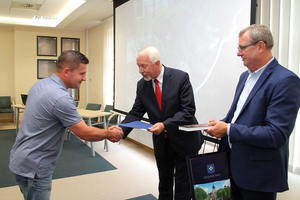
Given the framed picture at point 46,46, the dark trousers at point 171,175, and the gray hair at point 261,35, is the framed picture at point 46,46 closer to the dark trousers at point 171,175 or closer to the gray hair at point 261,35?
the dark trousers at point 171,175

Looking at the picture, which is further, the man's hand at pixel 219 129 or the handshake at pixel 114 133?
the handshake at pixel 114 133

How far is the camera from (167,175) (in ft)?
8.32

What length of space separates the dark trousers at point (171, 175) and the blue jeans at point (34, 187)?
1.12 m

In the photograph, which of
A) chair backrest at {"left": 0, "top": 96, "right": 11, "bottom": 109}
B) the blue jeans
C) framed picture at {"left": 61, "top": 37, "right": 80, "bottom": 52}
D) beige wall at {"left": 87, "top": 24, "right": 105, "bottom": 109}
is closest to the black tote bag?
the blue jeans

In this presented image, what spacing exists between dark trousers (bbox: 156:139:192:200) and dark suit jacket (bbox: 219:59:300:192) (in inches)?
31.0

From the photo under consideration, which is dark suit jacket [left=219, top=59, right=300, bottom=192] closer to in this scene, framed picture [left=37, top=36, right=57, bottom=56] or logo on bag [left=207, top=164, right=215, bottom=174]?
logo on bag [left=207, top=164, right=215, bottom=174]

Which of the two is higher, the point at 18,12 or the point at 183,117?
the point at 18,12

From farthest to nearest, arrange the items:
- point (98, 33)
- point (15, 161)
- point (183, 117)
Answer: point (98, 33) → point (183, 117) → point (15, 161)

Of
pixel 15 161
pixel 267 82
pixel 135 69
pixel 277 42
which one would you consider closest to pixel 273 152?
pixel 267 82

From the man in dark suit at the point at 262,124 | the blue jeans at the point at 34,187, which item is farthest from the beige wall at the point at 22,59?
the man in dark suit at the point at 262,124

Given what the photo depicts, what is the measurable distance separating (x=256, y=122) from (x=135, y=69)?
3.89 m

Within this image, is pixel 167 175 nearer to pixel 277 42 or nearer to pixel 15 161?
pixel 15 161

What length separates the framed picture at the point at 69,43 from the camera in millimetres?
9854

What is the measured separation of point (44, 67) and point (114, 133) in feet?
27.5
